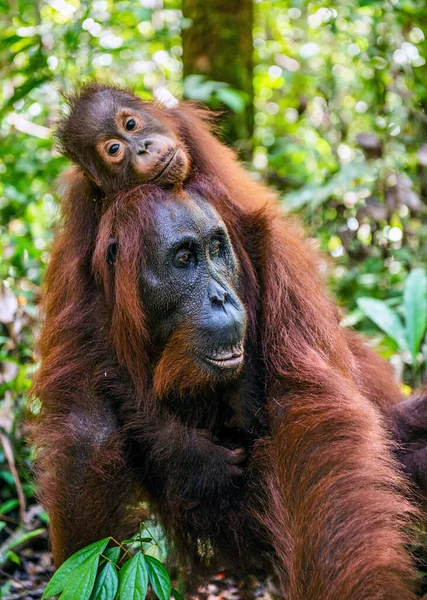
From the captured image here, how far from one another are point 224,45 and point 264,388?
9.44 feet

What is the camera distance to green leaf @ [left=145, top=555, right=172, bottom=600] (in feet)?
6.94

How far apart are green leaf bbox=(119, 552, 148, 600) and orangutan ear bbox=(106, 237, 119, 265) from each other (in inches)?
36.2

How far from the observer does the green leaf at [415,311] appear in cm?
347

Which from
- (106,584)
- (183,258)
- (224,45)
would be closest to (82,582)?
(106,584)

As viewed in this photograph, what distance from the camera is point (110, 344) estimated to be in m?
2.57

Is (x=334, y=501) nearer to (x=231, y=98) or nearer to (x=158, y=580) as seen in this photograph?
(x=158, y=580)

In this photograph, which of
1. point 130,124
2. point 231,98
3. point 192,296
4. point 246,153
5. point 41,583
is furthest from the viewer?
point 246,153

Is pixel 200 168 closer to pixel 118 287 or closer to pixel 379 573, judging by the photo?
pixel 118 287

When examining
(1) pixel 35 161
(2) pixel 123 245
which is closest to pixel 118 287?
(2) pixel 123 245

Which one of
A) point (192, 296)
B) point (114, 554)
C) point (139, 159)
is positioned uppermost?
point (139, 159)

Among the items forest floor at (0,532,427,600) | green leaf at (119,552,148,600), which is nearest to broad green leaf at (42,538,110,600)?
green leaf at (119,552,148,600)

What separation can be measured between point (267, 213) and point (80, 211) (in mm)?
659

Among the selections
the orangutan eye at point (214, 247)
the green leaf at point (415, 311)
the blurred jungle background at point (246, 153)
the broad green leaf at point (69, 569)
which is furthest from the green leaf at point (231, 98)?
the broad green leaf at point (69, 569)

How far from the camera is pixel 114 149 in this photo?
2.49m
